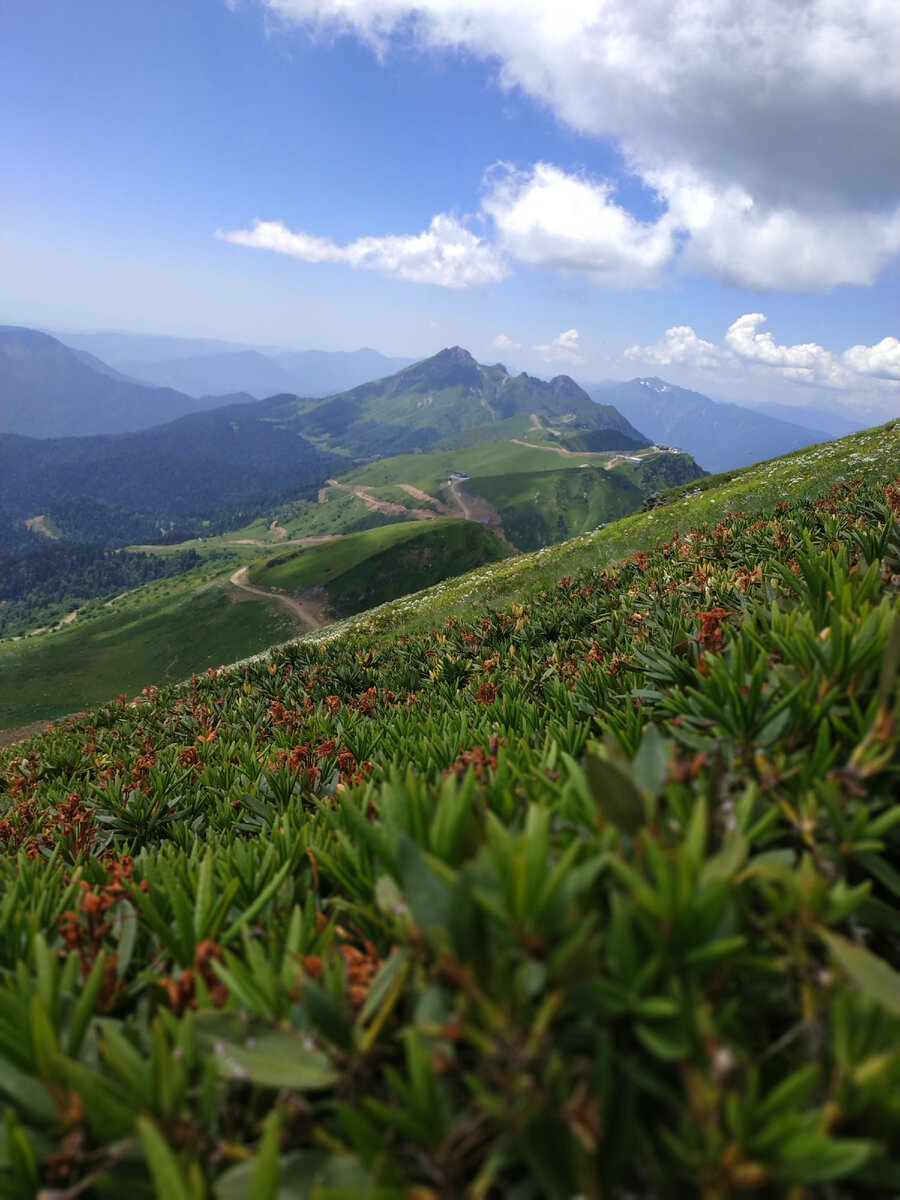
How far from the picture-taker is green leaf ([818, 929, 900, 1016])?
3.58 feet

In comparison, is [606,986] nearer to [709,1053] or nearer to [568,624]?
[709,1053]

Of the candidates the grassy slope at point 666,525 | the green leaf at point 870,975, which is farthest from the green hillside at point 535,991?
the grassy slope at point 666,525


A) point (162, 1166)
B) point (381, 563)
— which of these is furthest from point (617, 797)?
point (381, 563)

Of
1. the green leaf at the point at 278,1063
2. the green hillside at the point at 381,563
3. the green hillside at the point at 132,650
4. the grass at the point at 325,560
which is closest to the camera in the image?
the green leaf at the point at 278,1063

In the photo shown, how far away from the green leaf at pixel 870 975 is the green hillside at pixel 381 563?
379ft

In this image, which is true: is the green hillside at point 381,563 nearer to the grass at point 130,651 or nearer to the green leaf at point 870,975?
the grass at point 130,651

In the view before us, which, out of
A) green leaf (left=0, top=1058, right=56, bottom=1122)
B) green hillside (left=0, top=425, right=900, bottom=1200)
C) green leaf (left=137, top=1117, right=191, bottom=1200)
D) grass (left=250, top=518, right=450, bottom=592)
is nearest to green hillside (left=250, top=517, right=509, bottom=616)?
grass (left=250, top=518, right=450, bottom=592)

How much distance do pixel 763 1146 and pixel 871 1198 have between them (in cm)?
38

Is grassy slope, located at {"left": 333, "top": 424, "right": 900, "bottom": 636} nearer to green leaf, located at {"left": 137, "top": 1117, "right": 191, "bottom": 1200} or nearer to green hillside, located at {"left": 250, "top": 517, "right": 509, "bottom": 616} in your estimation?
green leaf, located at {"left": 137, "top": 1117, "right": 191, "bottom": 1200}

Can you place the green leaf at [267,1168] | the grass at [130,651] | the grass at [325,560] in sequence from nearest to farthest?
the green leaf at [267,1168]
the grass at [130,651]
the grass at [325,560]

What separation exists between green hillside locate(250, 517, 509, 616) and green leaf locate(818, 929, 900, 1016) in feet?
379

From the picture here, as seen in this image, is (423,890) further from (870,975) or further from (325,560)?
(325,560)

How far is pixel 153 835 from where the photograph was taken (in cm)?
468

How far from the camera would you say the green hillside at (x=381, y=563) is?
12050 cm
